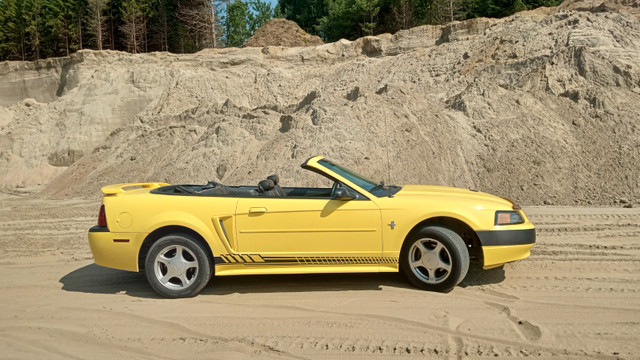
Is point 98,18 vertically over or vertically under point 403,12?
over

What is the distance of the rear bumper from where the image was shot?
16.5 ft

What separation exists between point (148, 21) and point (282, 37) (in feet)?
42.3

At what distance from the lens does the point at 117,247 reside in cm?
506

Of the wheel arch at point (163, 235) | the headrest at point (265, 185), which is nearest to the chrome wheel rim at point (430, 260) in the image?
the headrest at point (265, 185)

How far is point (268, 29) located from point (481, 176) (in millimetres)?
21601

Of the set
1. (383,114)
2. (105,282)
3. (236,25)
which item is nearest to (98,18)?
(236,25)

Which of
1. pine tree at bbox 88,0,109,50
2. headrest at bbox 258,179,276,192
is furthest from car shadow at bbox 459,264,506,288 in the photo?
pine tree at bbox 88,0,109,50

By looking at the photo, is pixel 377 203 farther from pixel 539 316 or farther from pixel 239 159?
pixel 239 159

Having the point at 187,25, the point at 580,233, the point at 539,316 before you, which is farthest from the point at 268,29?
the point at 539,316

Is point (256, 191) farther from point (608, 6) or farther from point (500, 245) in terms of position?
point (608, 6)

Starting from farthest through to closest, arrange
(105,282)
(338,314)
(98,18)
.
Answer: (98,18), (105,282), (338,314)

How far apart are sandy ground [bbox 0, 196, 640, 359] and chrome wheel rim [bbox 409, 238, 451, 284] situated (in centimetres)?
19

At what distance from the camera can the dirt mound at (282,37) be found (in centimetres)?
2945

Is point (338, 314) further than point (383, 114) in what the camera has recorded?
No
